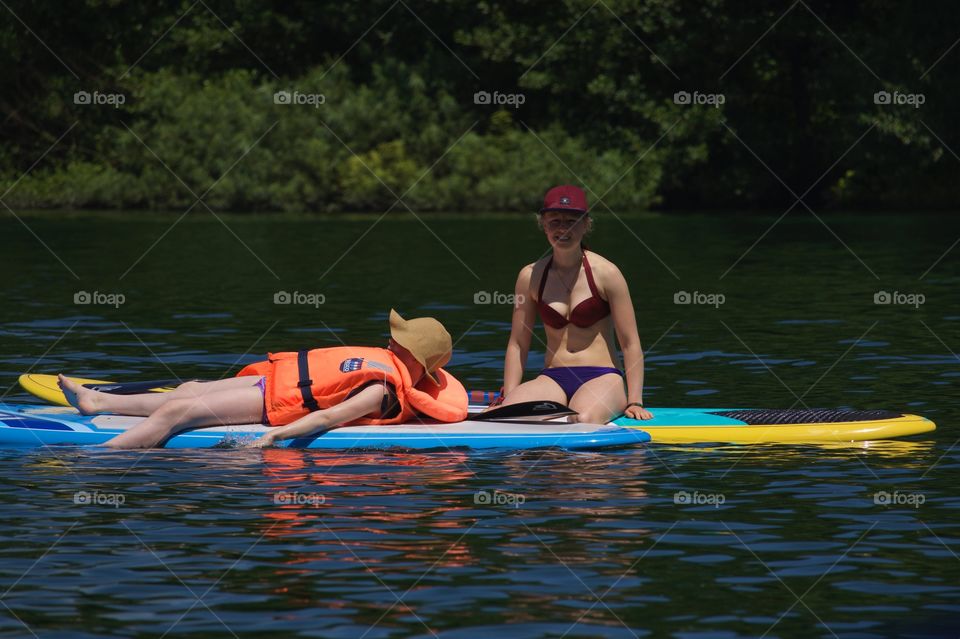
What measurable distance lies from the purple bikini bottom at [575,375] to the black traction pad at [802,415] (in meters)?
0.81

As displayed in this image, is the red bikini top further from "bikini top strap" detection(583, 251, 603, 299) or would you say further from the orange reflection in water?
the orange reflection in water

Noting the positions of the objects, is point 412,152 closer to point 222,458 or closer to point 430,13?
point 430,13

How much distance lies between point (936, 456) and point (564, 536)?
314cm

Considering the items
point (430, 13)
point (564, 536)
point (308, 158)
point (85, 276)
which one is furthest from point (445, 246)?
point (564, 536)

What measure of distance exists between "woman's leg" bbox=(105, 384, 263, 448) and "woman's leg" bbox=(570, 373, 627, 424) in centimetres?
200

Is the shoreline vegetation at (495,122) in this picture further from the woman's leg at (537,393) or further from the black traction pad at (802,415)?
the woman's leg at (537,393)

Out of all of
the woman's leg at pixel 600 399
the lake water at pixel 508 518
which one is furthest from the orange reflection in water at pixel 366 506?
the woman's leg at pixel 600 399

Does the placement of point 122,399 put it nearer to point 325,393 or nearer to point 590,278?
point 325,393

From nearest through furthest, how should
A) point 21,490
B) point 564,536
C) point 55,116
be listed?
point 564,536
point 21,490
point 55,116

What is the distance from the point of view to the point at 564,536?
7879 millimetres

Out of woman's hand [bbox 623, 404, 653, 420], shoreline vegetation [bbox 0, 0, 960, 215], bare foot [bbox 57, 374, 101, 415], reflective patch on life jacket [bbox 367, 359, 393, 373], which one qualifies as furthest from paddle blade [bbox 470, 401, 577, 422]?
shoreline vegetation [bbox 0, 0, 960, 215]

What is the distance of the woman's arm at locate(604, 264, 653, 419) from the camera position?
412 inches

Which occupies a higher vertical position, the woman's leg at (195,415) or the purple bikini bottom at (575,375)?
the purple bikini bottom at (575,375)

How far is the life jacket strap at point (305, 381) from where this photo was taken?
10.0 meters
